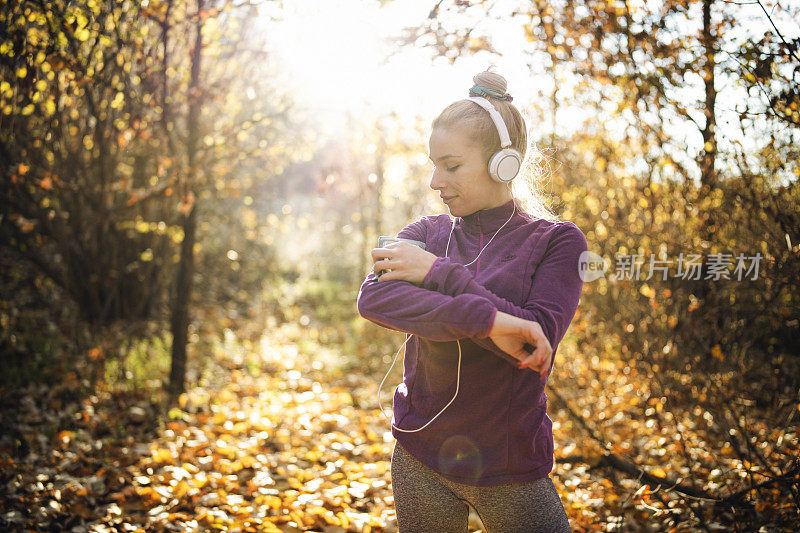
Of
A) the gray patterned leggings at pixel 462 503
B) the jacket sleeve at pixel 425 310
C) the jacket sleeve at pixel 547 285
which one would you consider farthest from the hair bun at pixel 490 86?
the gray patterned leggings at pixel 462 503

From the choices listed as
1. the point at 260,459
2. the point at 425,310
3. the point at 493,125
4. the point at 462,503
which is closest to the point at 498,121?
the point at 493,125

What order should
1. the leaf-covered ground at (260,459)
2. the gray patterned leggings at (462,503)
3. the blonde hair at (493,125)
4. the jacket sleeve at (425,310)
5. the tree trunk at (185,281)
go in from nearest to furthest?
the jacket sleeve at (425,310) < the gray patterned leggings at (462,503) < the blonde hair at (493,125) < the leaf-covered ground at (260,459) < the tree trunk at (185,281)

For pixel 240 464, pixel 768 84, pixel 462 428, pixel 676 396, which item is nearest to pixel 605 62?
pixel 768 84

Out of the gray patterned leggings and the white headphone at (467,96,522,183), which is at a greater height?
the white headphone at (467,96,522,183)

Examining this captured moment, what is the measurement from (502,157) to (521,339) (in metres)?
0.56

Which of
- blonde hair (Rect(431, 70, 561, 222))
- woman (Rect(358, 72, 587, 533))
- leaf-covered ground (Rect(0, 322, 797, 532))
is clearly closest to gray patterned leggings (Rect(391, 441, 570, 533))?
woman (Rect(358, 72, 587, 533))

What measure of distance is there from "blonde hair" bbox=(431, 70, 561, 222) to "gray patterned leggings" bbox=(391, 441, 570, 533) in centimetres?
88

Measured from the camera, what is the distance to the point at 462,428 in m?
1.64

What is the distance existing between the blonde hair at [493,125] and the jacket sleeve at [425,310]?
498 mm

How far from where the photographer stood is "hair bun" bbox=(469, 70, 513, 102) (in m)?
1.77

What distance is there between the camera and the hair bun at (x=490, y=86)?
1.77m

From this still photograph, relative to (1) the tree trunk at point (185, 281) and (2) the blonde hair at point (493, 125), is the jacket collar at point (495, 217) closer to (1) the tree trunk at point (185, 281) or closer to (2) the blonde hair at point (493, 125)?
(2) the blonde hair at point (493, 125)

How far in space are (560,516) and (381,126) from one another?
7175 millimetres

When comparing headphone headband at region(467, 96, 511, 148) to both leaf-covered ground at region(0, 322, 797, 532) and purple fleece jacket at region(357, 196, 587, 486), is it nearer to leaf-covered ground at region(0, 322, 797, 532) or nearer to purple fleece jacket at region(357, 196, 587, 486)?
purple fleece jacket at region(357, 196, 587, 486)
